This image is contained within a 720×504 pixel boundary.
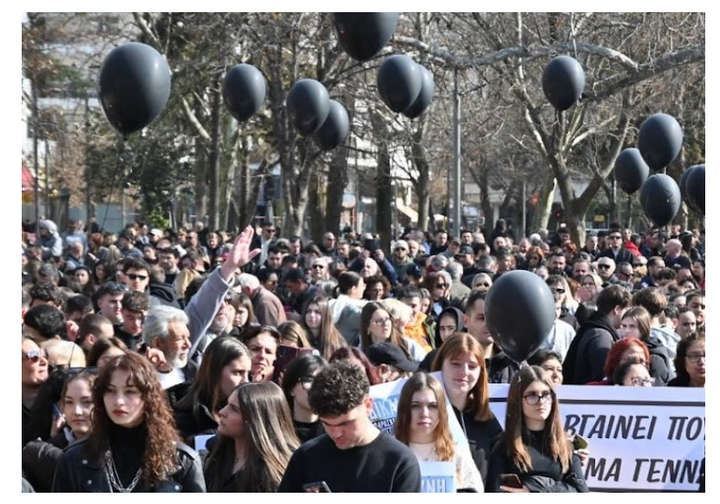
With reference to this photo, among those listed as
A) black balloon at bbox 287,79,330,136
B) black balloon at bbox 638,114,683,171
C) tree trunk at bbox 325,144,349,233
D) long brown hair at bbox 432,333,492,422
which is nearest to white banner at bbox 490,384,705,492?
long brown hair at bbox 432,333,492,422

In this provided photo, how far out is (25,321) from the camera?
782cm

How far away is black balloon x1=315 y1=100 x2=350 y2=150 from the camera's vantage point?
40.3 feet

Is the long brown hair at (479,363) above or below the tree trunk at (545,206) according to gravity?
below

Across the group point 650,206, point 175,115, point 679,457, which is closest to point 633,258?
point 650,206

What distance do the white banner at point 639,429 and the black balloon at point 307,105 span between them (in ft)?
16.8

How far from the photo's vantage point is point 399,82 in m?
11.1

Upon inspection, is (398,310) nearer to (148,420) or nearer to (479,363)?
(479,363)

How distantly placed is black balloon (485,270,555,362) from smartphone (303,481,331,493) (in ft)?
9.16

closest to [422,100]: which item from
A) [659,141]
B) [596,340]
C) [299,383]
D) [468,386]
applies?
[659,141]

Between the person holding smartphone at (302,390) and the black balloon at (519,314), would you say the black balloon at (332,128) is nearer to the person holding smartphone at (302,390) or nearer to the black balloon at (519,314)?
the black balloon at (519,314)

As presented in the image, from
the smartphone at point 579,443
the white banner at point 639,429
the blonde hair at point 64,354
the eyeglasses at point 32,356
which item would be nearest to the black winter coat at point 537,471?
the smartphone at point 579,443

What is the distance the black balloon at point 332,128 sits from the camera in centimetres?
1229

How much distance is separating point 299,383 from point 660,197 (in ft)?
22.6
